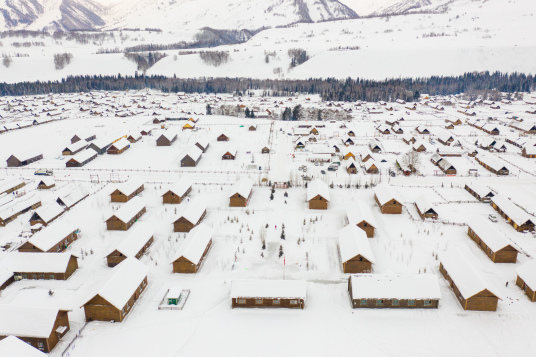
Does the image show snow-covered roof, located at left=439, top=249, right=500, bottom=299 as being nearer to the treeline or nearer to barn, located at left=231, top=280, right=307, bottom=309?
barn, located at left=231, top=280, right=307, bottom=309

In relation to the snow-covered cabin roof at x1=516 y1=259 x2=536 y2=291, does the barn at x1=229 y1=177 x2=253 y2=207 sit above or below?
above

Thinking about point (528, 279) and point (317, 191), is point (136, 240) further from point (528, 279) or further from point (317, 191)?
point (528, 279)

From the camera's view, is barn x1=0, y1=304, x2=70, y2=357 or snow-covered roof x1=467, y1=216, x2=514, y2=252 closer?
barn x1=0, y1=304, x2=70, y2=357

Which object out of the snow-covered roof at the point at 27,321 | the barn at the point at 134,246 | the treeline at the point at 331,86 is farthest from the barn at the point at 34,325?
the treeline at the point at 331,86

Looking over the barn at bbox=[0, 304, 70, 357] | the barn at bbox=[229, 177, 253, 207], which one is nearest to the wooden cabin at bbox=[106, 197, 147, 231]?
the barn at bbox=[229, 177, 253, 207]

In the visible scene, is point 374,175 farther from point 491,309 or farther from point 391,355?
point 391,355

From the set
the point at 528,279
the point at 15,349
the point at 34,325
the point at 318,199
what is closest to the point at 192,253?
the point at 34,325
